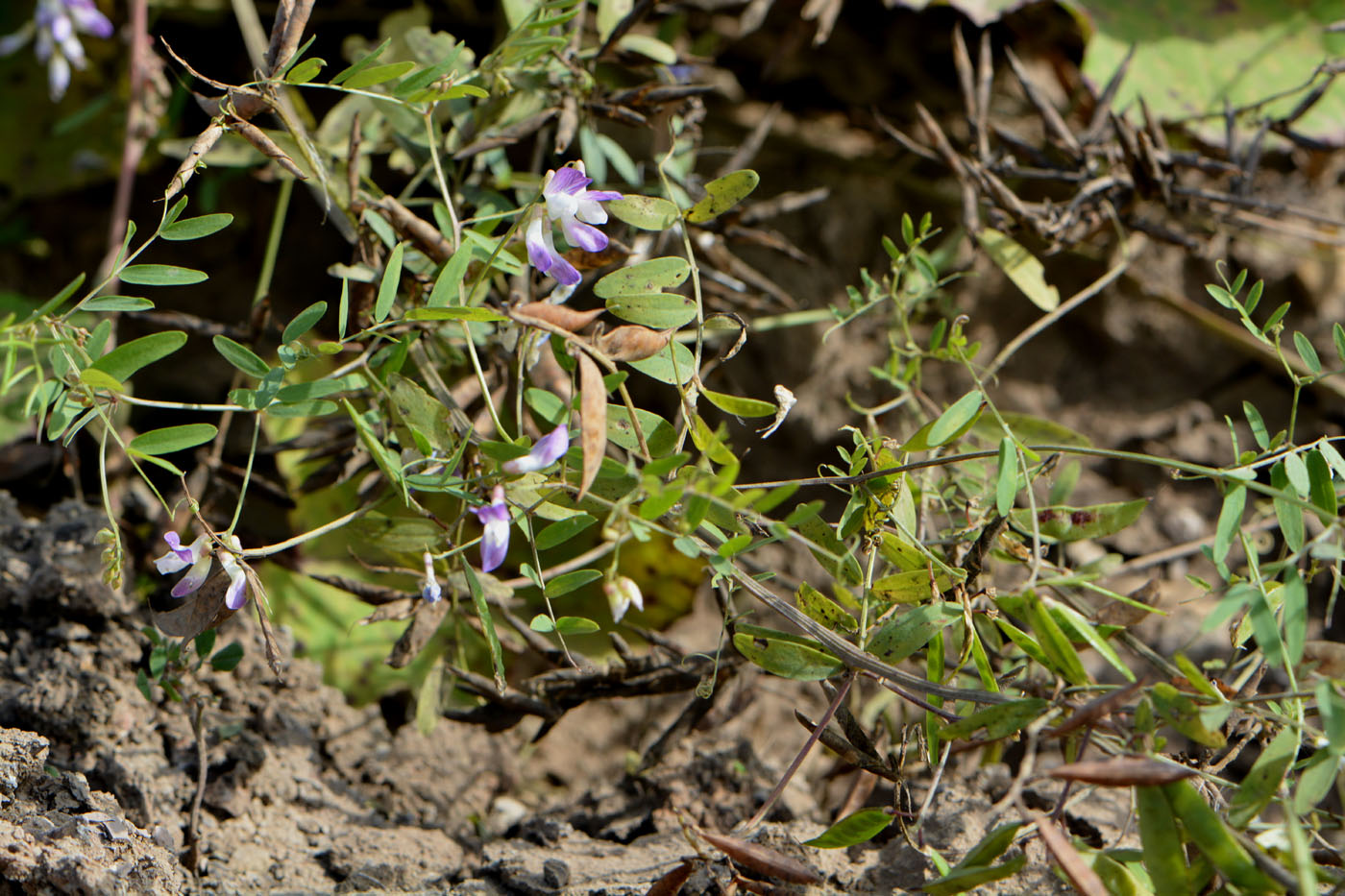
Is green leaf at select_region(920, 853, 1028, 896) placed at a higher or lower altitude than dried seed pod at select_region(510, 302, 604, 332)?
lower

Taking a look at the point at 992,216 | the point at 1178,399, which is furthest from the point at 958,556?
the point at 1178,399

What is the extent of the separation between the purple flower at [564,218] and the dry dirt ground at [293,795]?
0.58 meters

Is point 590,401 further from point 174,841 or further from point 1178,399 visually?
point 1178,399

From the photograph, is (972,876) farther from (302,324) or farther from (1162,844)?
(302,324)

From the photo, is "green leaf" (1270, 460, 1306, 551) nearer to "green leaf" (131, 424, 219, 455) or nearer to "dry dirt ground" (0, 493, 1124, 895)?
"dry dirt ground" (0, 493, 1124, 895)

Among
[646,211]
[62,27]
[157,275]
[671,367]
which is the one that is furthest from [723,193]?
[62,27]

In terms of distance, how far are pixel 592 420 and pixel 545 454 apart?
60 mm

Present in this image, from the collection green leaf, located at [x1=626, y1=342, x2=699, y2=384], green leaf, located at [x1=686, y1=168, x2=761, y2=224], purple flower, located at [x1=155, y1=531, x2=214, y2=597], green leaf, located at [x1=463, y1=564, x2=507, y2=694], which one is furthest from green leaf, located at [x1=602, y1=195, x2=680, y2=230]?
purple flower, located at [x1=155, y1=531, x2=214, y2=597]

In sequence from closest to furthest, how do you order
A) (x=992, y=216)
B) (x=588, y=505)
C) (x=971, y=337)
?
1. (x=588, y=505)
2. (x=992, y=216)
3. (x=971, y=337)

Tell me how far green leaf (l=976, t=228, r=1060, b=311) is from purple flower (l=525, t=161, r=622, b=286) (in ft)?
2.18

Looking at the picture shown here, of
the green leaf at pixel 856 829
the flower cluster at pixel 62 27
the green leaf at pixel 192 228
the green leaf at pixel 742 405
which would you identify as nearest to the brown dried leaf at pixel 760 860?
the green leaf at pixel 856 829

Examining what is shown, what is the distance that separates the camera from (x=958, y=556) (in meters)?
1.03

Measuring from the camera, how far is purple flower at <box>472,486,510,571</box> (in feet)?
2.67

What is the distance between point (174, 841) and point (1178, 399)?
1770 mm
